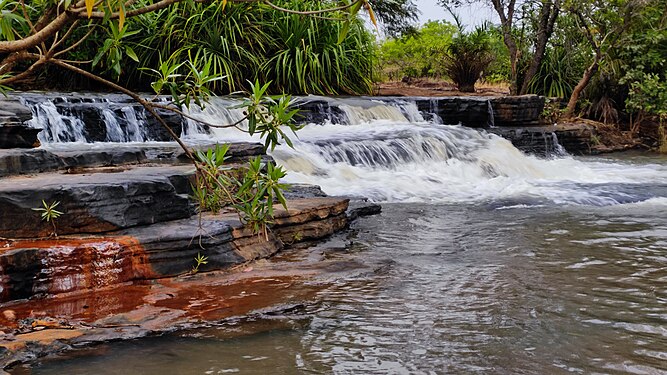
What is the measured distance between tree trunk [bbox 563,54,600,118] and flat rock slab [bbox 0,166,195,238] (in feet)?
34.3

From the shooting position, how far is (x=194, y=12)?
12953 mm

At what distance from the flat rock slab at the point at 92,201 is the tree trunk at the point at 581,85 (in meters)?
10.4

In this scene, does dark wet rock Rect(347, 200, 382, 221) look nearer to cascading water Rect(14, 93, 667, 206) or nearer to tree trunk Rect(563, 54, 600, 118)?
cascading water Rect(14, 93, 667, 206)

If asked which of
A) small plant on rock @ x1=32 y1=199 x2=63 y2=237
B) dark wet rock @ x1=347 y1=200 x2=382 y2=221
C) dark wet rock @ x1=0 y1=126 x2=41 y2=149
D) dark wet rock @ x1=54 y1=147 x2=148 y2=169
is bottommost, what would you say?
dark wet rock @ x1=347 y1=200 x2=382 y2=221

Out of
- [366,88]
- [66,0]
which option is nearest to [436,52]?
[366,88]

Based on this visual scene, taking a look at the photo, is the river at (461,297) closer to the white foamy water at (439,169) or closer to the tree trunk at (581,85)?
the white foamy water at (439,169)

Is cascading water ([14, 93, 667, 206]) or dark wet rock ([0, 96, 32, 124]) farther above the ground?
dark wet rock ([0, 96, 32, 124])

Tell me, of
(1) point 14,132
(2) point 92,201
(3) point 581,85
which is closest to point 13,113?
(1) point 14,132

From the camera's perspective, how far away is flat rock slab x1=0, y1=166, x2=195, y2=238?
13.9ft

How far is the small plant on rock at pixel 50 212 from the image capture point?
4262 mm

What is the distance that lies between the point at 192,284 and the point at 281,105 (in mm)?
1259

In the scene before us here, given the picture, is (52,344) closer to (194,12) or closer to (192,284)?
(192,284)

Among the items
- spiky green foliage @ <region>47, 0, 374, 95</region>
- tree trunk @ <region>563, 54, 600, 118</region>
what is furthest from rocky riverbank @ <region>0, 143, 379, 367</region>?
tree trunk @ <region>563, 54, 600, 118</region>

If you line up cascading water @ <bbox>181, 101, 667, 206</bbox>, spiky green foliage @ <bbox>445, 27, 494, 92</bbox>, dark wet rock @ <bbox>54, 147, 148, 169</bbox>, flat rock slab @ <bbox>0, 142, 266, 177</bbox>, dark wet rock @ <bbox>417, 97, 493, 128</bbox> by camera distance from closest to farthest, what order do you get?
flat rock slab @ <bbox>0, 142, 266, 177</bbox> < dark wet rock @ <bbox>54, 147, 148, 169</bbox> < cascading water @ <bbox>181, 101, 667, 206</bbox> < dark wet rock @ <bbox>417, 97, 493, 128</bbox> < spiky green foliage @ <bbox>445, 27, 494, 92</bbox>
